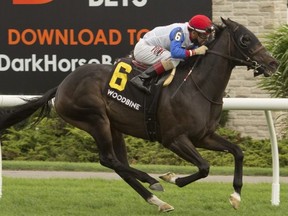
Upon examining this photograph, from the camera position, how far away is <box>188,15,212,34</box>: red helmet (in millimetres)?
9188

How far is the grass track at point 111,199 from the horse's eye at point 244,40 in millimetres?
1500

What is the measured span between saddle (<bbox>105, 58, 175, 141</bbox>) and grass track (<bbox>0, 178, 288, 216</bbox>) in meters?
0.77

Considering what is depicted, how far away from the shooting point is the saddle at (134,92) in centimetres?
929

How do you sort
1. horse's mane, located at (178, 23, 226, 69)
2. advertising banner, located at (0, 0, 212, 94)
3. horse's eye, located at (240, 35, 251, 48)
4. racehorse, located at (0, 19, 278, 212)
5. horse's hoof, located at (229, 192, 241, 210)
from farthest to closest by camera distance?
advertising banner, located at (0, 0, 212, 94) < horse's mane, located at (178, 23, 226, 69) < horse's eye, located at (240, 35, 251, 48) < racehorse, located at (0, 19, 278, 212) < horse's hoof, located at (229, 192, 241, 210)

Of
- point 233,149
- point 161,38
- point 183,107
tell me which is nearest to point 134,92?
A: point 183,107

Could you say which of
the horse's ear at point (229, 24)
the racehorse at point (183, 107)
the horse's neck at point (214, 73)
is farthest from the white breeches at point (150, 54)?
the horse's ear at point (229, 24)

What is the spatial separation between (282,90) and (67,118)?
5341 mm

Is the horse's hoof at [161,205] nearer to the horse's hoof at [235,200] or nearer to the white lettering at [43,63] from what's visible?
the horse's hoof at [235,200]

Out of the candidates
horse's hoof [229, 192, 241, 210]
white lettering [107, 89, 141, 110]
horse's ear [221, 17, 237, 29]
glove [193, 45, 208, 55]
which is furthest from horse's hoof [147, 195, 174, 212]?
horse's ear [221, 17, 237, 29]

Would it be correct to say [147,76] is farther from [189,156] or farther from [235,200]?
[235,200]

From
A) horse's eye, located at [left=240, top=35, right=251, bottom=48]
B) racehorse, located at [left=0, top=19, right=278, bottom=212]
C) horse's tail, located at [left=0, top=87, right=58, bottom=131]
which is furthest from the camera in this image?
horse's tail, located at [left=0, top=87, right=58, bottom=131]

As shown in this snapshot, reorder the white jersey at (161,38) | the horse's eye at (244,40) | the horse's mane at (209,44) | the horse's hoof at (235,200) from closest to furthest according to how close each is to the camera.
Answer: the horse's hoof at (235,200) < the horse's eye at (244,40) < the horse's mane at (209,44) < the white jersey at (161,38)

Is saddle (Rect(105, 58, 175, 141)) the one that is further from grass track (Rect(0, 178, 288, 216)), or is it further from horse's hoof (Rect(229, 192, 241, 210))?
horse's hoof (Rect(229, 192, 241, 210))

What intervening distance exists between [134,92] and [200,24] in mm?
876
